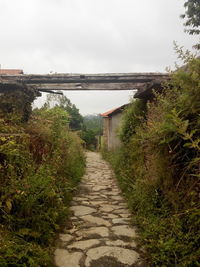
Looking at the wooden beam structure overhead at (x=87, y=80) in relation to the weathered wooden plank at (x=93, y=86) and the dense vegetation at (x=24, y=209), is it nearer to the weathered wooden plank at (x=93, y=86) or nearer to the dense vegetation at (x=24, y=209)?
the weathered wooden plank at (x=93, y=86)

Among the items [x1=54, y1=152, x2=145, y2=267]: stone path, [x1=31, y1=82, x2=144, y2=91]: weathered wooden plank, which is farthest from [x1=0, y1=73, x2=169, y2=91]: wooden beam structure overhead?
[x1=54, y1=152, x2=145, y2=267]: stone path

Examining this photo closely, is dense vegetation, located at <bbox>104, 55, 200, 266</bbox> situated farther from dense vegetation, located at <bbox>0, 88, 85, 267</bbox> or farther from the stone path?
dense vegetation, located at <bbox>0, 88, 85, 267</bbox>

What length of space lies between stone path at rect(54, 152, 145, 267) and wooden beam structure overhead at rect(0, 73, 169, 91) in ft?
12.0

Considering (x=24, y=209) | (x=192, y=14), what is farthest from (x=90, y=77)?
(x=192, y=14)

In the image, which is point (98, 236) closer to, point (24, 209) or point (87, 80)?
point (24, 209)

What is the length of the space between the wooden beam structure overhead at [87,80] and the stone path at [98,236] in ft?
12.0

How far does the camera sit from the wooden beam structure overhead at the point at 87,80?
7438 millimetres

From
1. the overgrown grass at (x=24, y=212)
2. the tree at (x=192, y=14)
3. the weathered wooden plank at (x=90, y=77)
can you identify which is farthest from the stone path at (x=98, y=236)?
the tree at (x=192, y=14)

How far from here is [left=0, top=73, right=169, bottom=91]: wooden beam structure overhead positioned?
744cm

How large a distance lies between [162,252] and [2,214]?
198 centimetres

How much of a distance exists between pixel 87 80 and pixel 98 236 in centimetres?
519

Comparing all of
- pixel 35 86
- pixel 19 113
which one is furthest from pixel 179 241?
pixel 35 86

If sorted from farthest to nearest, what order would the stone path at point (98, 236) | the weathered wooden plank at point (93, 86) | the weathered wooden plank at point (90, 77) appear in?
the weathered wooden plank at point (93, 86), the weathered wooden plank at point (90, 77), the stone path at point (98, 236)

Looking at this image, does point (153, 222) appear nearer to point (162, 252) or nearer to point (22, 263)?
point (162, 252)
